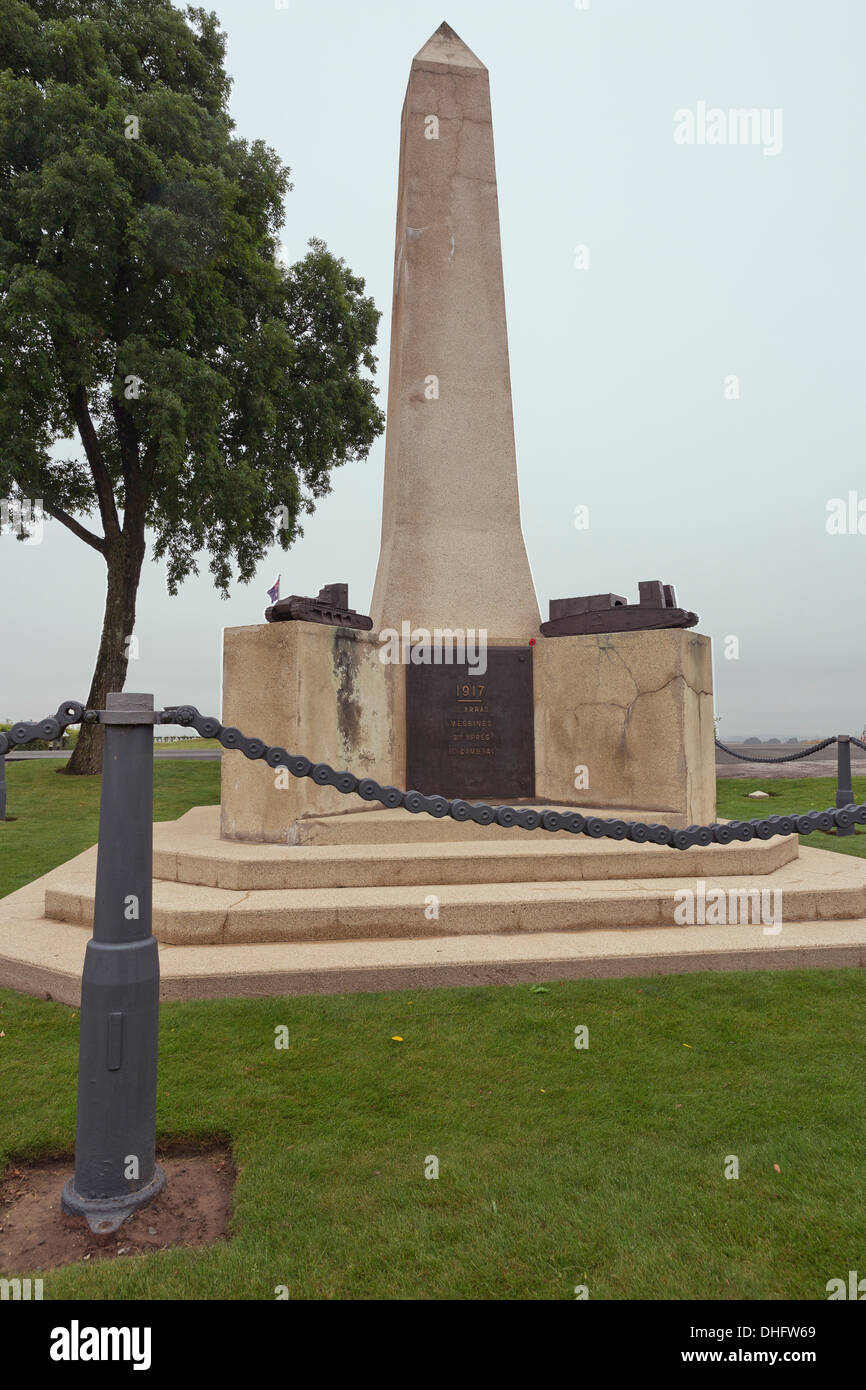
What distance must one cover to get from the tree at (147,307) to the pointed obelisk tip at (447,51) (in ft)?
25.8

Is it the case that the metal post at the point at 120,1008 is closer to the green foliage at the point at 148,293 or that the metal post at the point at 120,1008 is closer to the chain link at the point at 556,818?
the chain link at the point at 556,818

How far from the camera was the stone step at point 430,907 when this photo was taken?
4.82m

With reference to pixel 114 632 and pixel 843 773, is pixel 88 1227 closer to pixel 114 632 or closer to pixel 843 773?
pixel 843 773

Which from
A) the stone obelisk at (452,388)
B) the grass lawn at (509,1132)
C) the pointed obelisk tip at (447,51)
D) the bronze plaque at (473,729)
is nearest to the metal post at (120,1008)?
the grass lawn at (509,1132)

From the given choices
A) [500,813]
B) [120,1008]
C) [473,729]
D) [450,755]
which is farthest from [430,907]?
[120,1008]

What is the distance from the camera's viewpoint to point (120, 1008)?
2512mm

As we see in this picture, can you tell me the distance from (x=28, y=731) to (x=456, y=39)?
9162 mm

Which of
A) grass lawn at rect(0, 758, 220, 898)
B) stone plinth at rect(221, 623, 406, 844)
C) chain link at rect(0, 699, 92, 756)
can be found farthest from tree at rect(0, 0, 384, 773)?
chain link at rect(0, 699, 92, 756)

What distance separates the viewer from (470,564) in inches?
304

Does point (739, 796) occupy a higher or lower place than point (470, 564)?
lower

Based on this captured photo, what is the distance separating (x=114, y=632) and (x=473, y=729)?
12.4 metres

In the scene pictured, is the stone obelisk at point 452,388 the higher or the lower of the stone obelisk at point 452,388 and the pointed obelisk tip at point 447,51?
the lower
